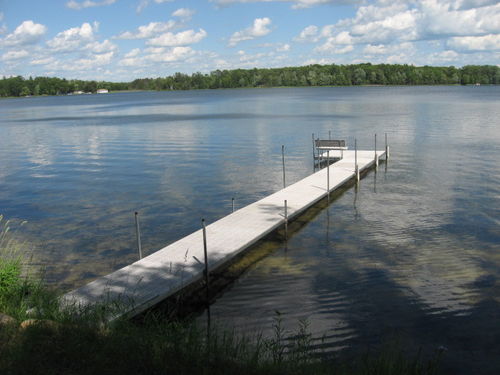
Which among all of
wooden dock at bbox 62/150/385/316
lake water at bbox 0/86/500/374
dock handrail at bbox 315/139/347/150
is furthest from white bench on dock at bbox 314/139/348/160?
wooden dock at bbox 62/150/385/316

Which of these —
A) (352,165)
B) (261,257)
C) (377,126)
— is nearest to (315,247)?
(261,257)

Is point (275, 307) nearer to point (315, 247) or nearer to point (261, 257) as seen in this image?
point (261, 257)

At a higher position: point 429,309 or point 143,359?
point 143,359

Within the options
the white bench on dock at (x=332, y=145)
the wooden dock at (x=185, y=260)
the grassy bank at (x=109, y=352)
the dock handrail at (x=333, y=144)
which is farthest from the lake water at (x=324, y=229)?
the dock handrail at (x=333, y=144)

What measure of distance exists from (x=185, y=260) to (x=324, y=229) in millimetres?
6184

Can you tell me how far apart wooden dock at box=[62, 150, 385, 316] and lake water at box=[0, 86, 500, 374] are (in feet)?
2.74

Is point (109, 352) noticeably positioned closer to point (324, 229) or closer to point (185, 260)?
point (185, 260)

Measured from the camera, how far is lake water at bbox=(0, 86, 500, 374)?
34.9 feet

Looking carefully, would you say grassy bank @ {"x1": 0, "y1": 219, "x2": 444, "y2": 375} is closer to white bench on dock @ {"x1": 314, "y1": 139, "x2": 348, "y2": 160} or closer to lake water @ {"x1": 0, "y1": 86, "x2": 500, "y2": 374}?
lake water @ {"x1": 0, "y1": 86, "x2": 500, "y2": 374}

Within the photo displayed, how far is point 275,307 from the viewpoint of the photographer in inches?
444

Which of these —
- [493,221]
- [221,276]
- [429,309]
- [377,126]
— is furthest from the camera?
[377,126]

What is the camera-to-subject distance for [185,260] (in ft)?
41.3

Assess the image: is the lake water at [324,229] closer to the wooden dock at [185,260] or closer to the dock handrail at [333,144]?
the wooden dock at [185,260]

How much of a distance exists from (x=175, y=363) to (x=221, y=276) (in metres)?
6.44
